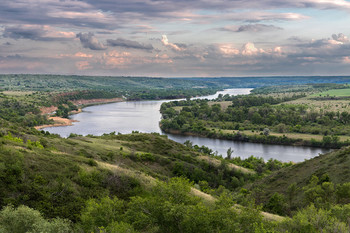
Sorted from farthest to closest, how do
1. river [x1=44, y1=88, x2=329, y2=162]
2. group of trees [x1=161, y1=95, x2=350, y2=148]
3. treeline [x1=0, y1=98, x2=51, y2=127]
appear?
treeline [x1=0, y1=98, x2=51, y2=127]
group of trees [x1=161, y1=95, x2=350, y2=148]
river [x1=44, y1=88, x2=329, y2=162]

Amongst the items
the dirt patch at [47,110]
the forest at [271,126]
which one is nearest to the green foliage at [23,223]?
the forest at [271,126]

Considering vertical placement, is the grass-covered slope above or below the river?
above

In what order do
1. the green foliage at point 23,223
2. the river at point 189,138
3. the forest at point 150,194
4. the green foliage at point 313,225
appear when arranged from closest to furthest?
the green foliage at point 23,223, the green foliage at point 313,225, the forest at point 150,194, the river at point 189,138

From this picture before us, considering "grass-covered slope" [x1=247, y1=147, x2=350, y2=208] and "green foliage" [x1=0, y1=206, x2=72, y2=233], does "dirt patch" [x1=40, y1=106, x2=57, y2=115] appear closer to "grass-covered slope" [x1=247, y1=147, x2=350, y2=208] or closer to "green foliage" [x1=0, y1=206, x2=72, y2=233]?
"grass-covered slope" [x1=247, y1=147, x2=350, y2=208]

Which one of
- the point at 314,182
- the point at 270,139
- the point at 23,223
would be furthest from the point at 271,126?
the point at 23,223

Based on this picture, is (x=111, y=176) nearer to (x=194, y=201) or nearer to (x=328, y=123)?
(x=194, y=201)

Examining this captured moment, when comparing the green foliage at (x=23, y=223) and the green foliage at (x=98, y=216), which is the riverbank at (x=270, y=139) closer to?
the green foliage at (x=98, y=216)

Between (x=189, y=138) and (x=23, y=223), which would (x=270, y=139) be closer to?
(x=189, y=138)

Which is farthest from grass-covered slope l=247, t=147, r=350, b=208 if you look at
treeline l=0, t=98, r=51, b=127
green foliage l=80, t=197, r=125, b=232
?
treeline l=0, t=98, r=51, b=127

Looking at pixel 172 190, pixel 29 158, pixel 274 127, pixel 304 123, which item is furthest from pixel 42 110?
pixel 172 190

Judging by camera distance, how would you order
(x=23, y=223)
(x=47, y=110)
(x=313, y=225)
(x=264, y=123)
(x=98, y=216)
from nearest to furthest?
(x=23, y=223), (x=313, y=225), (x=98, y=216), (x=264, y=123), (x=47, y=110)

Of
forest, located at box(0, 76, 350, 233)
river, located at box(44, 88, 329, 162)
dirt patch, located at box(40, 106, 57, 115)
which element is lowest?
river, located at box(44, 88, 329, 162)

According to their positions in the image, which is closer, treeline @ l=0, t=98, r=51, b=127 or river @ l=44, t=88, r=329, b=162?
river @ l=44, t=88, r=329, b=162
